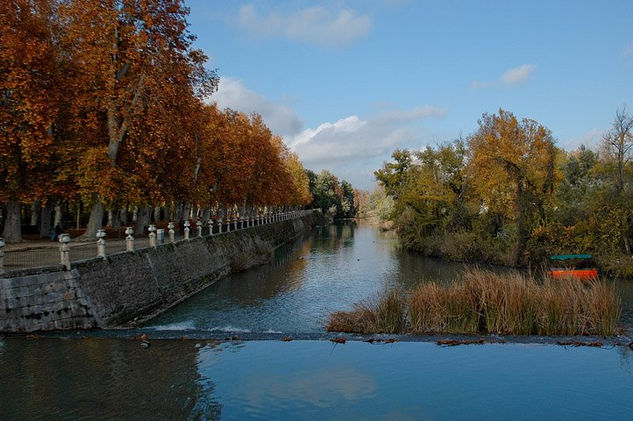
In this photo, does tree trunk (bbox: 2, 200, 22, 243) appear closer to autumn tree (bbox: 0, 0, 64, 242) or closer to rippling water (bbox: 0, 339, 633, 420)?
autumn tree (bbox: 0, 0, 64, 242)

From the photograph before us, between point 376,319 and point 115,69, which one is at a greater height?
point 115,69

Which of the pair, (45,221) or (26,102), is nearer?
(26,102)

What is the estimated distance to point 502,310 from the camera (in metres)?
13.6

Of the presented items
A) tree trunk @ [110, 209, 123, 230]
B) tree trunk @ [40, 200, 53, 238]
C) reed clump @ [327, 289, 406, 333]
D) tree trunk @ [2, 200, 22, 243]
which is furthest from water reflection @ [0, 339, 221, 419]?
tree trunk @ [110, 209, 123, 230]

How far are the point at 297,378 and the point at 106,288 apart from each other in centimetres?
805

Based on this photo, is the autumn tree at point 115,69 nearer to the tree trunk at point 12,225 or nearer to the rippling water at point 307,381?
A: the tree trunk at point 12,225

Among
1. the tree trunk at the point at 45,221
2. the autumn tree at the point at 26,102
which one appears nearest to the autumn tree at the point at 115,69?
the autumn tree at the point at 26,102

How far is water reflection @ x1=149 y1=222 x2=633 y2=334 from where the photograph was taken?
54.0ft

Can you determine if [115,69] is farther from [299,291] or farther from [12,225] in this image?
[299,291]

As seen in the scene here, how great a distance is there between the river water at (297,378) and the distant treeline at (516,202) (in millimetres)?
13308

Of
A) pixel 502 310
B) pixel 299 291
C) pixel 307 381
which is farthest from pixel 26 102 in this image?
pixel 502 310

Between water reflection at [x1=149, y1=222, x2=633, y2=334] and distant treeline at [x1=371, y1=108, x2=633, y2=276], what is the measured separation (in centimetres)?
259

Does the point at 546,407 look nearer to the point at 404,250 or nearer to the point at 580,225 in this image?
the point at 580,225

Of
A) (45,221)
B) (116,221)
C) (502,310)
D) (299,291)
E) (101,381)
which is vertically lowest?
(299,291)
